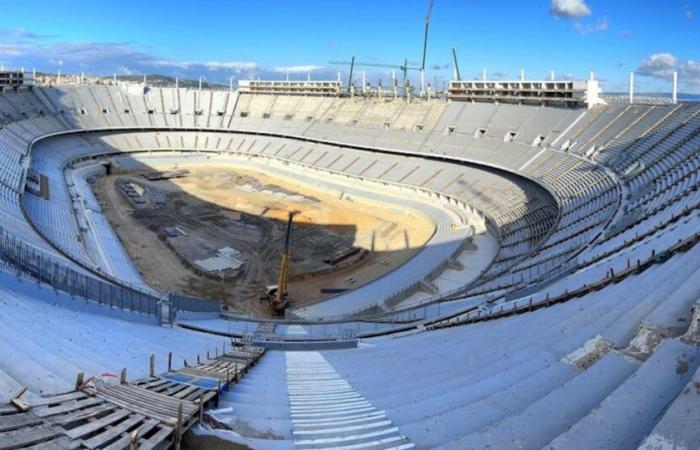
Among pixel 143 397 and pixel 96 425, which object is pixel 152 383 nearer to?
pixel 143 397

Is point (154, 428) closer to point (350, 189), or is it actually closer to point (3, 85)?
point (350, 189)

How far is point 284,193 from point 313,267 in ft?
58.6

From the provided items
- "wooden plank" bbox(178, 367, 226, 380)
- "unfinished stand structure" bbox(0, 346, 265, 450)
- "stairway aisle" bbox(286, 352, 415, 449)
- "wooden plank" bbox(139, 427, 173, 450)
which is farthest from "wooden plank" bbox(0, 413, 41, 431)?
"wooden plank" bbox(178, 367, 226, 380)

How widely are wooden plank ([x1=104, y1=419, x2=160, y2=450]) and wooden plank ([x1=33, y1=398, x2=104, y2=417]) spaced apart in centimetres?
75

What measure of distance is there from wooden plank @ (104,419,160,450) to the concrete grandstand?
7 cm

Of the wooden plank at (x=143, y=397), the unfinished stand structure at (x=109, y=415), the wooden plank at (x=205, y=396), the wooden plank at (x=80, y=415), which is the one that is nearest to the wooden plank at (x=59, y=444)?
the unfinished stand structure at (x=109, y=415)

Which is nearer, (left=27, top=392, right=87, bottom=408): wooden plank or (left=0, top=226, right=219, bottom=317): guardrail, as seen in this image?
(left=27, top=392, right=87, bottom=408): wooden plank

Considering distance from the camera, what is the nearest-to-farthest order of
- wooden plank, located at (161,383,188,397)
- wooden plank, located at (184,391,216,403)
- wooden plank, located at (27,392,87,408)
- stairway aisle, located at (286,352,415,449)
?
wooden plank, located at (27,392,87,408) → stairway aisle, located at (286,352,415,449) → wooden plank, located at (184,391,216,403) → wooden plank, located at (161,383,188,397)

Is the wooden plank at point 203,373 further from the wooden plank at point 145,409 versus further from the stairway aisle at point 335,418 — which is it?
the wooden plank at point 145,409

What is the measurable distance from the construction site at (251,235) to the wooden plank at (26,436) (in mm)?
19419

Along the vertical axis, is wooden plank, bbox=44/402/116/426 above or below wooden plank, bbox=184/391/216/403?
above

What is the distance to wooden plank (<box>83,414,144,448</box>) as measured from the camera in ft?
15.2

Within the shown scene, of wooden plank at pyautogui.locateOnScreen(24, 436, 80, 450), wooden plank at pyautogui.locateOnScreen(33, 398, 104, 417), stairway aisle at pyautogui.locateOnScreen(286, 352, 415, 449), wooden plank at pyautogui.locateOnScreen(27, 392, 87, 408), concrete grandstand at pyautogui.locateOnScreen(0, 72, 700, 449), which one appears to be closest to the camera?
wooden plank at pyautogui.locateOnScreen(24, 436, 80, 450)

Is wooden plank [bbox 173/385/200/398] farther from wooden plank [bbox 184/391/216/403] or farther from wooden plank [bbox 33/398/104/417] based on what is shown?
wooden plank [bbox 33/398/104/417]
